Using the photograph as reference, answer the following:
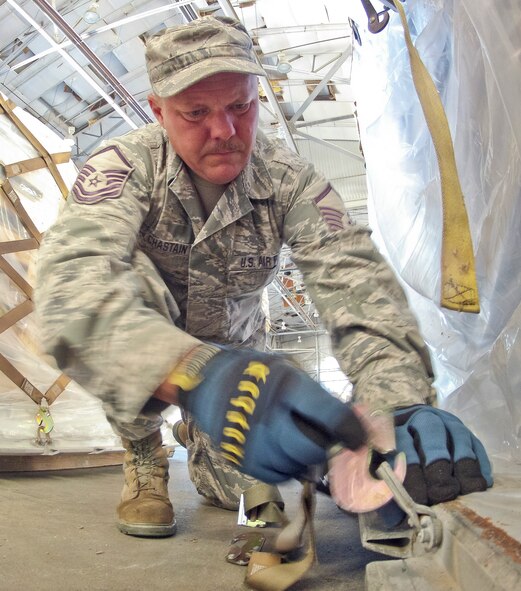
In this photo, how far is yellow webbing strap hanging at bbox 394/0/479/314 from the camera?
114cm

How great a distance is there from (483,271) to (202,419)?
845 mm

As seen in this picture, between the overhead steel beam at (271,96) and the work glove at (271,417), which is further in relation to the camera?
the overhead steel beam at (271,96)

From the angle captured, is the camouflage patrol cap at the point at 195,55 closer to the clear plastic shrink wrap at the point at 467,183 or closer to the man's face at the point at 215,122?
the man's face at the point at 215,122

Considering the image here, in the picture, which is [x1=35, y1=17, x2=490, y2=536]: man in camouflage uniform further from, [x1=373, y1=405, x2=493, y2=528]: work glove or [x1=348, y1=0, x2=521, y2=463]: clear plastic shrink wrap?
[x1=348, y1=0, x2=521, y2=463]: clear plastic shrink wrap

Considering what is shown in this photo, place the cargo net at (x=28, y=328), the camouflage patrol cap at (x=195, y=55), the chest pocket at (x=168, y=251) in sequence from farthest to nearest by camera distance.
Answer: the cargo net at (x=28, y=328) → the chest pocket at (x=168, y=251) → the camouflage patrol cap at (x=195, y=55)

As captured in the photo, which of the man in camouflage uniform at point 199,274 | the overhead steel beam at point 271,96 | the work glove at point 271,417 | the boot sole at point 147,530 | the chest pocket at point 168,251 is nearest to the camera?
the work glove at point 271,417

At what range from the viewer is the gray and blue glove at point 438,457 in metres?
0.79

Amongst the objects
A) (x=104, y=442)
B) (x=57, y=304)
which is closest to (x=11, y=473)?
(x=104, y=442)

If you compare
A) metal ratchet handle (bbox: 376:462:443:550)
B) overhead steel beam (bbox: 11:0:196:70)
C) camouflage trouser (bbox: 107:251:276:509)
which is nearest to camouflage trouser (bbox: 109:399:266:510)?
camouflage trouser (bbox: 107:251:276:509)

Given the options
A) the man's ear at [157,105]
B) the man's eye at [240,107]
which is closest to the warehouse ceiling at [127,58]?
the man's ear at [157,105]

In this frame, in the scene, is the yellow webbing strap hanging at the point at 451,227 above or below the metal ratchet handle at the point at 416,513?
above

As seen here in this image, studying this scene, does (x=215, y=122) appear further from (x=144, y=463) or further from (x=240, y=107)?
(x=144, y=463)

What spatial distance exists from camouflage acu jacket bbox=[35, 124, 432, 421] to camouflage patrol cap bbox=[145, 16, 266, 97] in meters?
0.18

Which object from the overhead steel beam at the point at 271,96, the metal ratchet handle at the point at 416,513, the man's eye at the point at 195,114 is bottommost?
the metal ratchet handle at the point at 416,513
